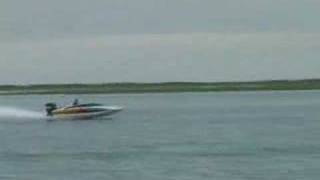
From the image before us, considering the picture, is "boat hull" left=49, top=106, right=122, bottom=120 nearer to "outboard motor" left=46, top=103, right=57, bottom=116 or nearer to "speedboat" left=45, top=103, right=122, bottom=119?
"speedboat" left=45, top=103, right=122, bottom=119

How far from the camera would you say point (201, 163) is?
54.8 m

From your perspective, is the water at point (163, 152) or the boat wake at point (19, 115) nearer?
the water at point (163, 152)

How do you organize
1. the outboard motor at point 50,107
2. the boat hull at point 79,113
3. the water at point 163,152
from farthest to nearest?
the outboard motor at point 50,107 → the boat hull at point 79,113 → the water at point 163,152

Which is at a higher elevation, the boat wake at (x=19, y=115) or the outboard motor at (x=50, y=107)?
the outboard motor at (x=50, y=107)

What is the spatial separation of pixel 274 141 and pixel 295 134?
8.20 meters

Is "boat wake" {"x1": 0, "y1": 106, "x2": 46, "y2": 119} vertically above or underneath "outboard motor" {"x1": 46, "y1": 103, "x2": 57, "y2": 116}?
underneath

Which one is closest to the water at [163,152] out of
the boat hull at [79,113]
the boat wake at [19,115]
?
the boat hull at [79,113]

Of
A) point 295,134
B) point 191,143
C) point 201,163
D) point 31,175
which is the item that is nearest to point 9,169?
point 31,175

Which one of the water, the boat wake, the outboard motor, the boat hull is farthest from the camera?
the boat wake

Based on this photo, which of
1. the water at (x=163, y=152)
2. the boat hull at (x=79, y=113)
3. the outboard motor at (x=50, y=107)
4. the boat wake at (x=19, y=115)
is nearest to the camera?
the water at (x=163, y=152)

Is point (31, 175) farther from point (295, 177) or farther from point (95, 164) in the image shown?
point (295, 177)

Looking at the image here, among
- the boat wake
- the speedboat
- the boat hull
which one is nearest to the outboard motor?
the speedboat

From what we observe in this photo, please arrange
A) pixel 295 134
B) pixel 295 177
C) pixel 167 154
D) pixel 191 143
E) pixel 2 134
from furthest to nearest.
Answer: pixel 2 134 → pixel 295 134 → pixel 191 143 → pixel 167 154 → pixel 295 177

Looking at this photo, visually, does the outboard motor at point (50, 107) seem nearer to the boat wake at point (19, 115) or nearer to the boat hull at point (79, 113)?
the boat hull at point (79, 113)
